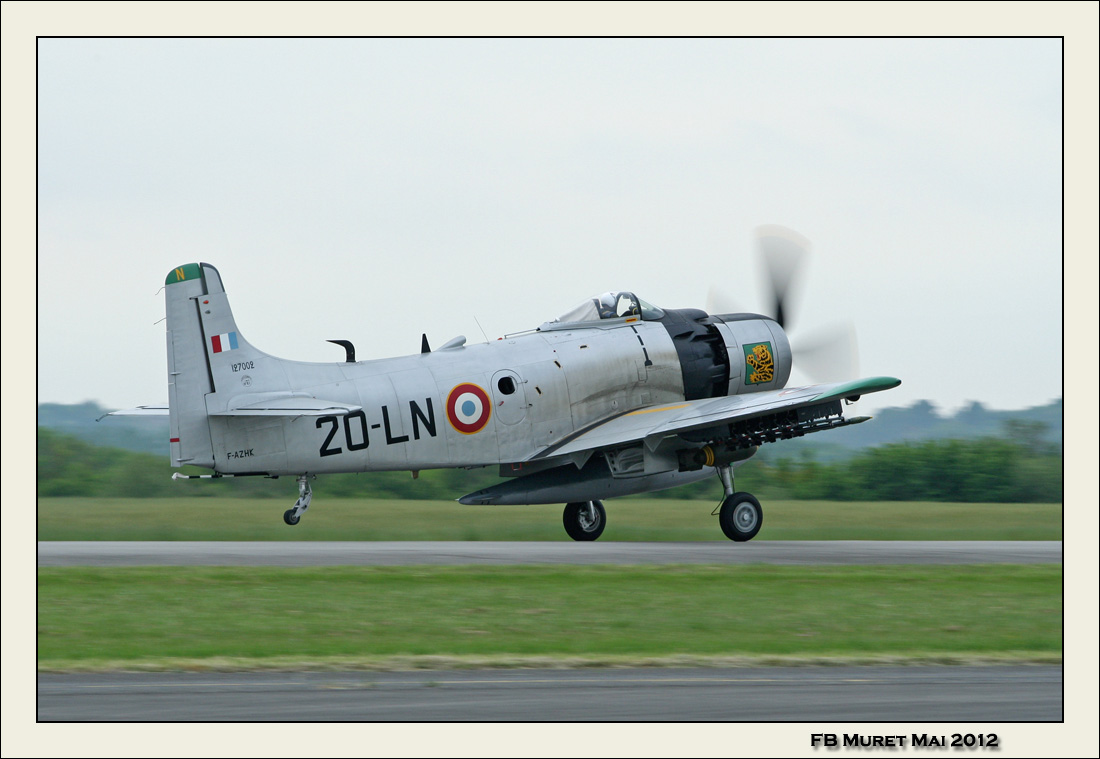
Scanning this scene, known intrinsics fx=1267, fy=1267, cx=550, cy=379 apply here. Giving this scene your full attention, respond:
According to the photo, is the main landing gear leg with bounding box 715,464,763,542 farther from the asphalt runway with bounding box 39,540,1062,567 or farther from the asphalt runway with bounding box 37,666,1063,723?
the asphalt runway with bounding box 37,666,1063,723

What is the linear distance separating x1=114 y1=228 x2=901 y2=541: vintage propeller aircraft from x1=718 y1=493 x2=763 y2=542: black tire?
0.03 meters

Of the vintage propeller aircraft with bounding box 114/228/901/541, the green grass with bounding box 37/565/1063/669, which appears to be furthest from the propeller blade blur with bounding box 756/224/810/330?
the green grass with bounding box 37/565/1063/669

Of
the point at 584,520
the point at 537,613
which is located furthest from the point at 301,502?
the point at 537,613

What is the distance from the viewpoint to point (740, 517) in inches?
906

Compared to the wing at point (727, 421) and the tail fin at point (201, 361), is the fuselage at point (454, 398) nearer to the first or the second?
the tail fin at point (201, 361)

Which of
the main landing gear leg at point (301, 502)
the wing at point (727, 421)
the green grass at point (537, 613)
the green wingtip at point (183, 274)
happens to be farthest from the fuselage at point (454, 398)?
the green grass at point (537, 613)

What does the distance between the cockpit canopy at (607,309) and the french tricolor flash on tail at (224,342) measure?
6171 millimetres

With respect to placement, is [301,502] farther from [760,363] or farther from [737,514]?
[760,363]

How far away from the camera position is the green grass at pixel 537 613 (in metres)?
12.0

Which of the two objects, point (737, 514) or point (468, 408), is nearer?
point (468, 408)

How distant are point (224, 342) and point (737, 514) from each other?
375 inches

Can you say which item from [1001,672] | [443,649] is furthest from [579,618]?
[1001,672]

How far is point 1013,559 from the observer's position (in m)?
20.3

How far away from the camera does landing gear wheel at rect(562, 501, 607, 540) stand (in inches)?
935
